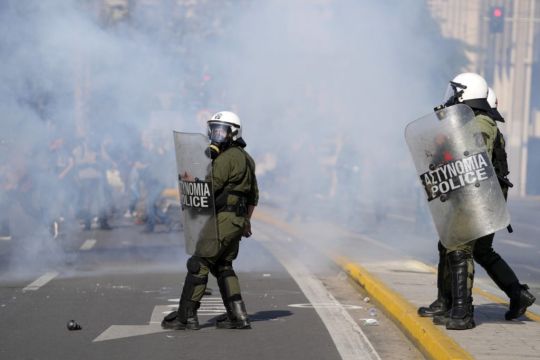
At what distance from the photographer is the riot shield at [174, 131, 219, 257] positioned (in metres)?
8.81

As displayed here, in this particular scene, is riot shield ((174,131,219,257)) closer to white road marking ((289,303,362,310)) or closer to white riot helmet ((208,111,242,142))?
white riot helmet ((208,111,242,142))

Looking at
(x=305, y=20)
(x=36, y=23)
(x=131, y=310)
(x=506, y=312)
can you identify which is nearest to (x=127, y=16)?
(x=36, y=23)

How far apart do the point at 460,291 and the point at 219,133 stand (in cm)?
211

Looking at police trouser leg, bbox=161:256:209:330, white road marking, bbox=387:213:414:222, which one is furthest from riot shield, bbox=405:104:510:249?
white road marking, bbox=387:213:414:222

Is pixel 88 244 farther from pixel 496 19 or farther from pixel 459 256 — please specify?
pixel 496 19

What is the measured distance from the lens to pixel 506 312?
9258 mm

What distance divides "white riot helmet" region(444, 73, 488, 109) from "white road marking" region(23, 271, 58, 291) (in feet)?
16.6

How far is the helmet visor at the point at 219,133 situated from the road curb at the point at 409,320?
1914mm

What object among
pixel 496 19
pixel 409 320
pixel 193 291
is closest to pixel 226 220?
pixel 193 291

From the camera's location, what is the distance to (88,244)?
1828cm

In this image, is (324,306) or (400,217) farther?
(400,217)

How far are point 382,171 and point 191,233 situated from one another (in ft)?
53.6

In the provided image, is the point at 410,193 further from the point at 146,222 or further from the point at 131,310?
the point at 131,310

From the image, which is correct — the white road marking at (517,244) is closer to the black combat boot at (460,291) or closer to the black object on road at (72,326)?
the black combat boot at (460,291)
